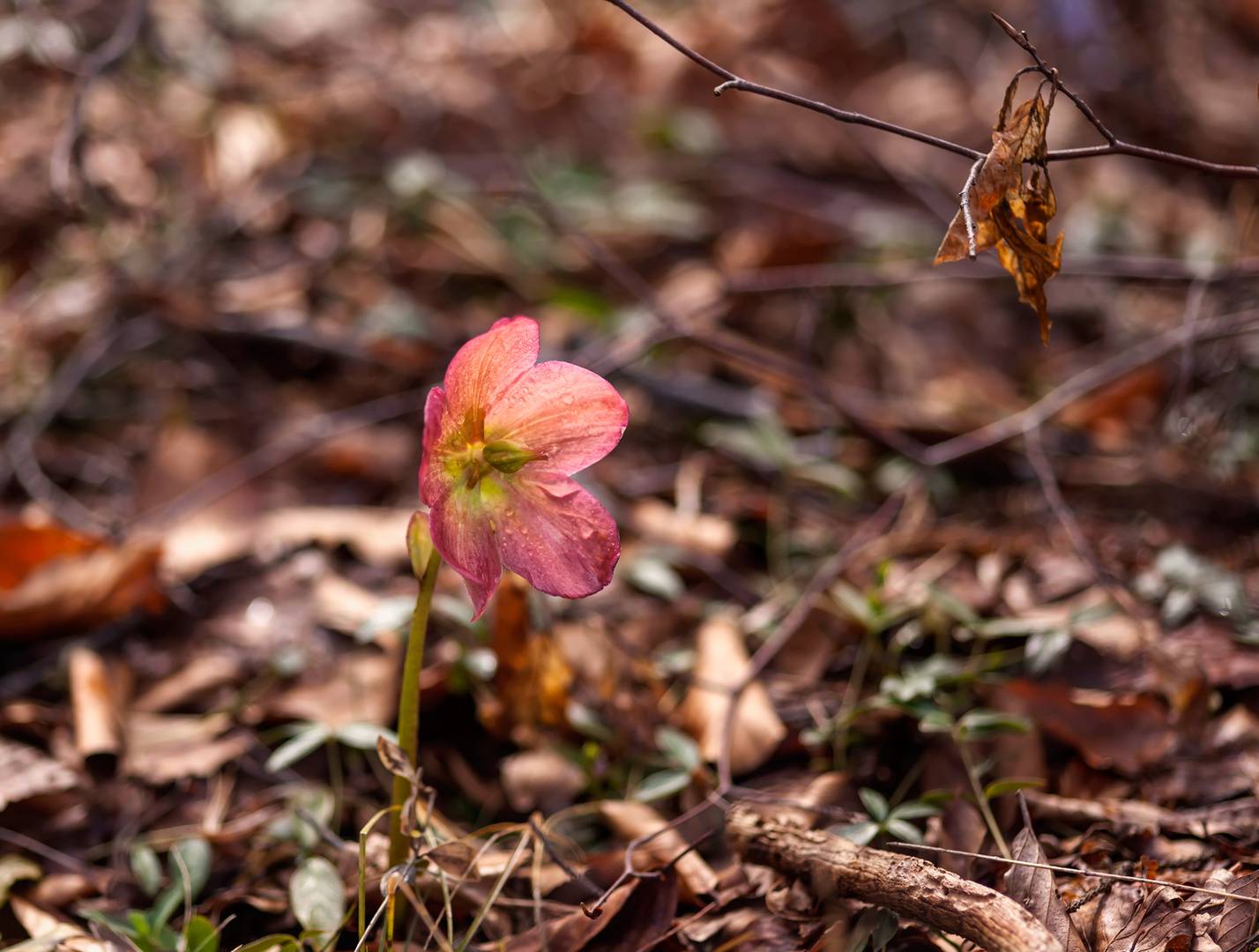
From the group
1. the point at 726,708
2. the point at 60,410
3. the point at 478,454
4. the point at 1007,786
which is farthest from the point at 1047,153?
the point at 60,410

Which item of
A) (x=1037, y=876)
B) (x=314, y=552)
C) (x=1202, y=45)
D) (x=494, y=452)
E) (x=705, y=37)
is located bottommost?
(x=314, y=552)

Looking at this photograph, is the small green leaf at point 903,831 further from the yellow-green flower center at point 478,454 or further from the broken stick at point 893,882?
the yellow-green flower center at point 478,454

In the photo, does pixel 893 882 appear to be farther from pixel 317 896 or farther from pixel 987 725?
pixel 317 896

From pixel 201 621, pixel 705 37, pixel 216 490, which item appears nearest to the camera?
pixel 201 621

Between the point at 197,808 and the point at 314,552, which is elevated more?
the point at 314,552

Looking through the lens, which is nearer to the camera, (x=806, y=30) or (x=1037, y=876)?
(x=1037, y=876)

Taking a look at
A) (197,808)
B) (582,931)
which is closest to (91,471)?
(197,808)

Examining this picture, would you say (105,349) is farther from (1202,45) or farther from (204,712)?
(1202,45)

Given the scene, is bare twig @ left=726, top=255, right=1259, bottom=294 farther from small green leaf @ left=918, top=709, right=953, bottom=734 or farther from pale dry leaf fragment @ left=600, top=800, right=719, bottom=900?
pale dry leaf fragment @ left=600, top=800, right=719, bottom=900
